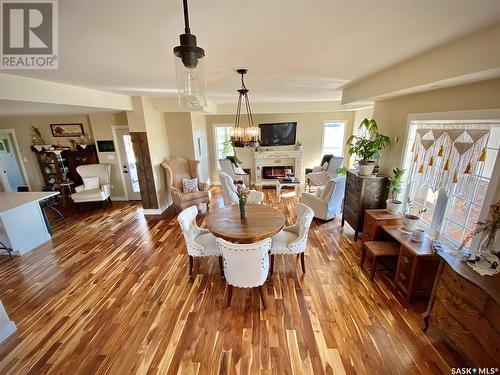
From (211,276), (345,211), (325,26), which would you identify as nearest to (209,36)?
(325,26)

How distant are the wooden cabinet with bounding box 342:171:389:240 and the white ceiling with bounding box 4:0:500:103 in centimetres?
167

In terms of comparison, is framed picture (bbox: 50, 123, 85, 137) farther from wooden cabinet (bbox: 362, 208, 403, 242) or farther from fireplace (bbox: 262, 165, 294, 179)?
wooden cabinet (bbox: 362, 208, 403, 242)

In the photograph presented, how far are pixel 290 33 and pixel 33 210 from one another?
192 inches

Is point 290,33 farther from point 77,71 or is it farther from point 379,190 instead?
point 379,190

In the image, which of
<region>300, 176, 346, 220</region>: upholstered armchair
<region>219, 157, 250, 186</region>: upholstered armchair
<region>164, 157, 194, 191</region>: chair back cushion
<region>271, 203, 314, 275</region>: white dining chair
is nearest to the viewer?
<region>271, 203, 314, 275</region>: white dining chair

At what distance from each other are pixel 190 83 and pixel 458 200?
9.30 ft


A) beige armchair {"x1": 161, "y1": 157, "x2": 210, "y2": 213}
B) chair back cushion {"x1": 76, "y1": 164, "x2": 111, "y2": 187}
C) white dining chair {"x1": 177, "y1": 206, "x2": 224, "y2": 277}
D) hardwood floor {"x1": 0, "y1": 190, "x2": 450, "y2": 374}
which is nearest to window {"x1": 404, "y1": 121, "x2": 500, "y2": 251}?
hardwood floor {"x1": 0, "y1": 190, "x2": 450, "y2": 374}

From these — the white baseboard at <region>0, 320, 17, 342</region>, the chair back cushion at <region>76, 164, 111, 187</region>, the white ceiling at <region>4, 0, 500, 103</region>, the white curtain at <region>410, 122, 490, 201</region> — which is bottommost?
the white baseboard at <region>0, 320, 17, 342</region>

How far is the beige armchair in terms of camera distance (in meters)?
4.63

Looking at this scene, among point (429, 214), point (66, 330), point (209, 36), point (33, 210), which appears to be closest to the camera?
point (209, 36)

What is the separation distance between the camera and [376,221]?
2.85m

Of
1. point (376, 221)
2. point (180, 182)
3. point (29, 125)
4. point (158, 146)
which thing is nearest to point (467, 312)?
point (376, 221)

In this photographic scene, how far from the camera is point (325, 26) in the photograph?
1.35 metres

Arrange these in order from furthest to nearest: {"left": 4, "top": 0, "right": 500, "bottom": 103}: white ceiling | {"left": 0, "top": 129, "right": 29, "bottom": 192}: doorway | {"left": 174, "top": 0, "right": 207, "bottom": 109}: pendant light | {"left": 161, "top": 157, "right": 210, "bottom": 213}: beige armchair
Answer: {"left": 0, "top": 129, "right": 29, "bottom": 192}: doorway, {"left": 161, "top": 157, "right": 210, "bottom": 213}: beige armchair, {"left": 4, "top": 0, "right": 500, "bottom": 103}: white ceiling, {"left": 174, "top": 0, "right": 207, "bottom": 109}: pendant light
